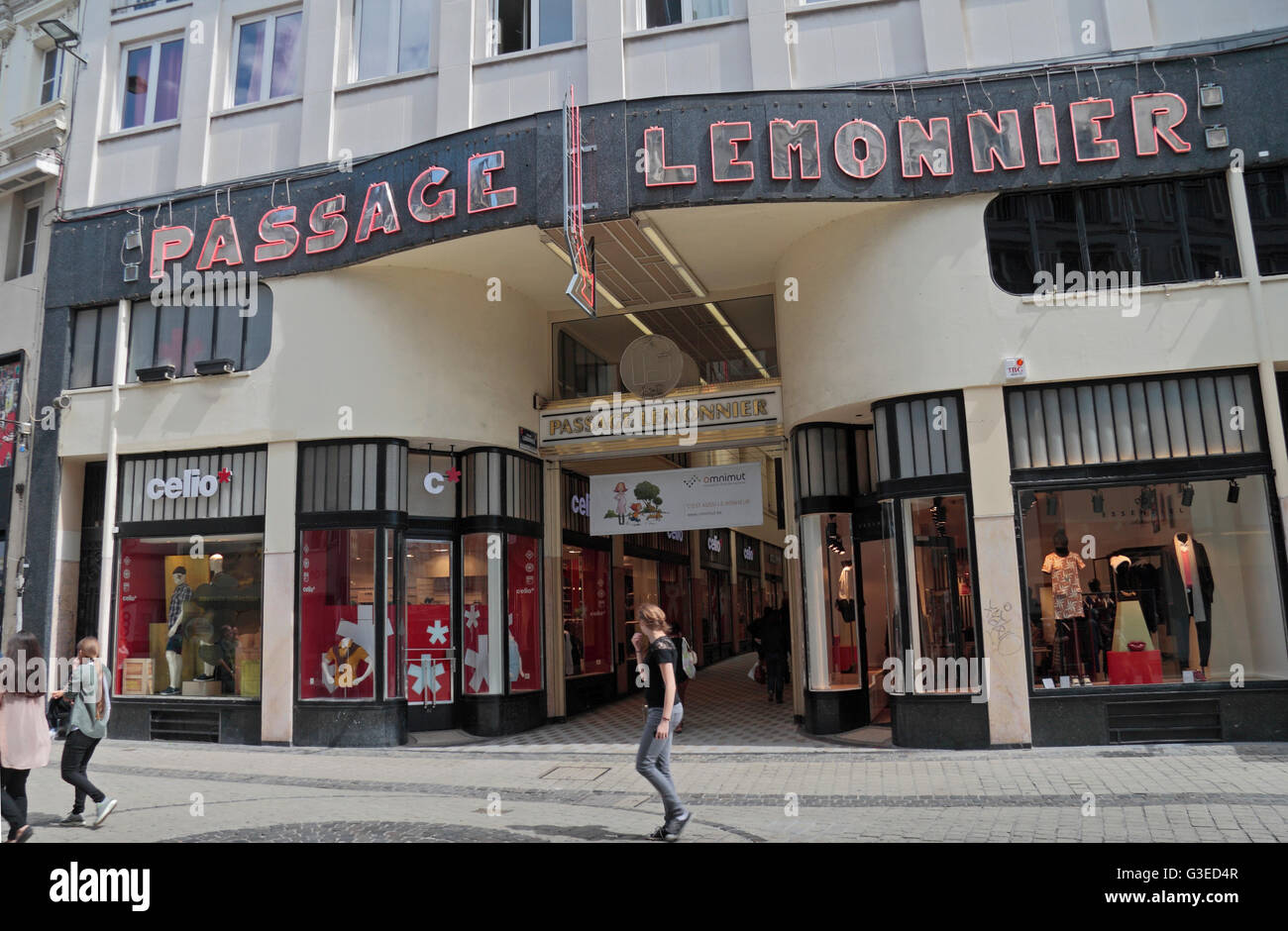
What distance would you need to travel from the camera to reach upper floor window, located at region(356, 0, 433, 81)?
47.6 feet

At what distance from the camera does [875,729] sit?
12648mm

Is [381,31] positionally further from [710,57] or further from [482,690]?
[482,690]

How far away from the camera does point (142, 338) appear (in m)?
14.9

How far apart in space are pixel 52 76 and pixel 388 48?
7123mm

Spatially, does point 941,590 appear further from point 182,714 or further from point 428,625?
point 182,714

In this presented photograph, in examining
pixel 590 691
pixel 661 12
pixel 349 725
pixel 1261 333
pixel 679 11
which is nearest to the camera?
pixel 1261 333

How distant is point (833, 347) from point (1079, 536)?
12.8 feet

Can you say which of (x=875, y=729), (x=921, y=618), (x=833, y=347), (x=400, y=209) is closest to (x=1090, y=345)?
(x=833, y=347)

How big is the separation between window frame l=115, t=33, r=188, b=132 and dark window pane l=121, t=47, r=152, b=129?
17mm

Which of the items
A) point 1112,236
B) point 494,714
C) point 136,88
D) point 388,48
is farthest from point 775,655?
point 136,88

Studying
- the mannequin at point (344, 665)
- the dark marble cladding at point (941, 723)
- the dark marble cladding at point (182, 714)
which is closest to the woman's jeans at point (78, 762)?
the mannequin at point (344, 665)

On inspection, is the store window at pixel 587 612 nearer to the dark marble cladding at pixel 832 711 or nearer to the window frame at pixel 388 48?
the dark marble cladding at pixel 832 711

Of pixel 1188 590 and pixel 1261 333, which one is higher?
pixel 1261 333

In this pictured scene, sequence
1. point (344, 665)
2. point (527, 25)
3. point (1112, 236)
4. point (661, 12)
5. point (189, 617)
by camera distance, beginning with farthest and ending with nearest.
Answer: point (189, 617), point (527, 25), point (661, 12), point (344, 665), point (1112, 236)
